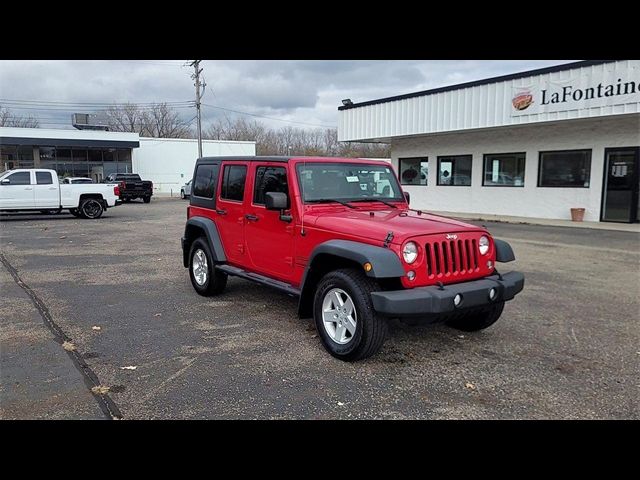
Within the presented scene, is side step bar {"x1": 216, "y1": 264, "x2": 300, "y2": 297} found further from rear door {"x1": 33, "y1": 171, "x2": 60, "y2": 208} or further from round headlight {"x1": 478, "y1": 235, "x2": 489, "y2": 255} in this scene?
rear door {"x1": 33, "y1": 171, "x2": 60, "y2": 208}

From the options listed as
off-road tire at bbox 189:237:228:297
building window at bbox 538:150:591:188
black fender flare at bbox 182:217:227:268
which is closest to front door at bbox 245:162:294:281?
black fender flare at bbox 182:217:227:268

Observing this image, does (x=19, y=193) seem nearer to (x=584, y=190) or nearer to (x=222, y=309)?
(x=222, y=309)

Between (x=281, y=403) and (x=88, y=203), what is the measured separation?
1813cm

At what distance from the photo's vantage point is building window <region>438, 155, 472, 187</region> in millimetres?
20080

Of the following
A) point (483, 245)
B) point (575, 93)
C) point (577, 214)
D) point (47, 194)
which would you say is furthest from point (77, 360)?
point (47, 194)

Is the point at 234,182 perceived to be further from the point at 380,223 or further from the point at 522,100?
the point at 522,100

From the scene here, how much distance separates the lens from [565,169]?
16703 millimetres

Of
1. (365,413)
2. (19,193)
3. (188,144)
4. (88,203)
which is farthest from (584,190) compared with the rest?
(188,144)

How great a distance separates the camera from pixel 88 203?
19.4 metres

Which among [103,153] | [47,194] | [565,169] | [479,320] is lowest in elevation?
[479,320]

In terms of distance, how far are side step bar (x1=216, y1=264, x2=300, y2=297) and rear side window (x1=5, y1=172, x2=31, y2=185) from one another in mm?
15080

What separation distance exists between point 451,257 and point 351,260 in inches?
35.0

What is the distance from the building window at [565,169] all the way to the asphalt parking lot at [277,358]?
9.03 meters
